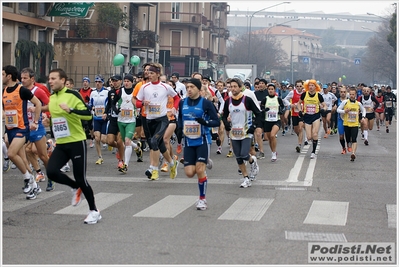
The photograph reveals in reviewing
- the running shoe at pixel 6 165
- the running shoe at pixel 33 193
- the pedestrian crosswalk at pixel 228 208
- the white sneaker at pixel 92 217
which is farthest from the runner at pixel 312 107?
the white sneaker at pixel 92 217

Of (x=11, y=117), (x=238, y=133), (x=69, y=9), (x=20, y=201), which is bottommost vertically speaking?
(x=20, y=201)

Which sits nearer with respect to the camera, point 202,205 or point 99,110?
point 202,205

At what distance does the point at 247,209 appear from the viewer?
1083cm

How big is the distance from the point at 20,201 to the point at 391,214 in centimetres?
493

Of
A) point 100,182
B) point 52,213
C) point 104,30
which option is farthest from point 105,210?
point 104,30

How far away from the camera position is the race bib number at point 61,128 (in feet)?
32.3

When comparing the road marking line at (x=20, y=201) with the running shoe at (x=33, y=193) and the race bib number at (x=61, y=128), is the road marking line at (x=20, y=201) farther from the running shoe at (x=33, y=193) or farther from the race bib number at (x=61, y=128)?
the race bib number at (x=61, y=128)

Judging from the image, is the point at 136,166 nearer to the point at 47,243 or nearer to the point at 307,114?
the point at 307,114

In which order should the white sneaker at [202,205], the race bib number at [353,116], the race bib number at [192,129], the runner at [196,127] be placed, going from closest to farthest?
the white sneaker at [202,205] < the runner at [196,127] < the race bib number at [192,129] < the race bib number at [353,116]

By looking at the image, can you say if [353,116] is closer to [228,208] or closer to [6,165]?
[6,165]

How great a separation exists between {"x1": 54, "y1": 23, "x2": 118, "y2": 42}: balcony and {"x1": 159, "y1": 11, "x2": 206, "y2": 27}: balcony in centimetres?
2678

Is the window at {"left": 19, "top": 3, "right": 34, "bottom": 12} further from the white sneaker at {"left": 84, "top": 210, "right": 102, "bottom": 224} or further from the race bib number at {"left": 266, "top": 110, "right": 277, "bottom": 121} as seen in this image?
the white sneaker at {"left": 84, "top": 210, "right": 102, "bottom": 224}

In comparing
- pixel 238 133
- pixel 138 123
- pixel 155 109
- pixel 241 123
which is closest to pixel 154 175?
pixel 155 109

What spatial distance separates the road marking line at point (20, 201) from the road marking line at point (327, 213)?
372cm
